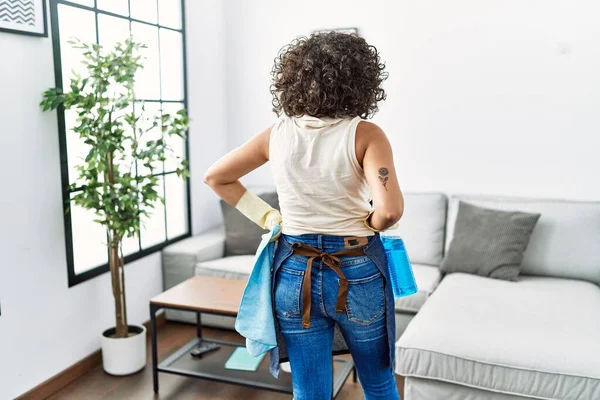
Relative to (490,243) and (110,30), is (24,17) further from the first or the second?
(490,243)

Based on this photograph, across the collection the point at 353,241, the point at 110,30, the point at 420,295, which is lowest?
the point at 420,295

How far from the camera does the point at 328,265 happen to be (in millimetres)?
1454

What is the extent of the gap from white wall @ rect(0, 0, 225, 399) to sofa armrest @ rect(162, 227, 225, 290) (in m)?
0.52

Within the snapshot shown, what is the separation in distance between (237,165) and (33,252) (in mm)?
1379

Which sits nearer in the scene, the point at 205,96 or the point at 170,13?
the point at 170,13

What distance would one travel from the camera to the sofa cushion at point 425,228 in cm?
344

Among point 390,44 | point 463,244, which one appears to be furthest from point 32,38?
point 463,244

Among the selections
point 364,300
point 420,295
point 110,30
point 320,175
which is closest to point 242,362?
point 420,295

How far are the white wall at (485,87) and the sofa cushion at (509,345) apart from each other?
1.02 metres

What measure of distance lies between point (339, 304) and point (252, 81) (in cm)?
289

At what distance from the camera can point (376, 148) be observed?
1.40 meters

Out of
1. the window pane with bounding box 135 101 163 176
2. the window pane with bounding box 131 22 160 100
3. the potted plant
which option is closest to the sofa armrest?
the window pane with bounding box 135 101 163 176

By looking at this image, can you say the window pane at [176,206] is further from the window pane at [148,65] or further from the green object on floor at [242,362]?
the green object on floor at [242,362]

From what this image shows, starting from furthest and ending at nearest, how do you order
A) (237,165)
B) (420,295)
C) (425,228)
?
(425,228), (420,295), (237,165)
